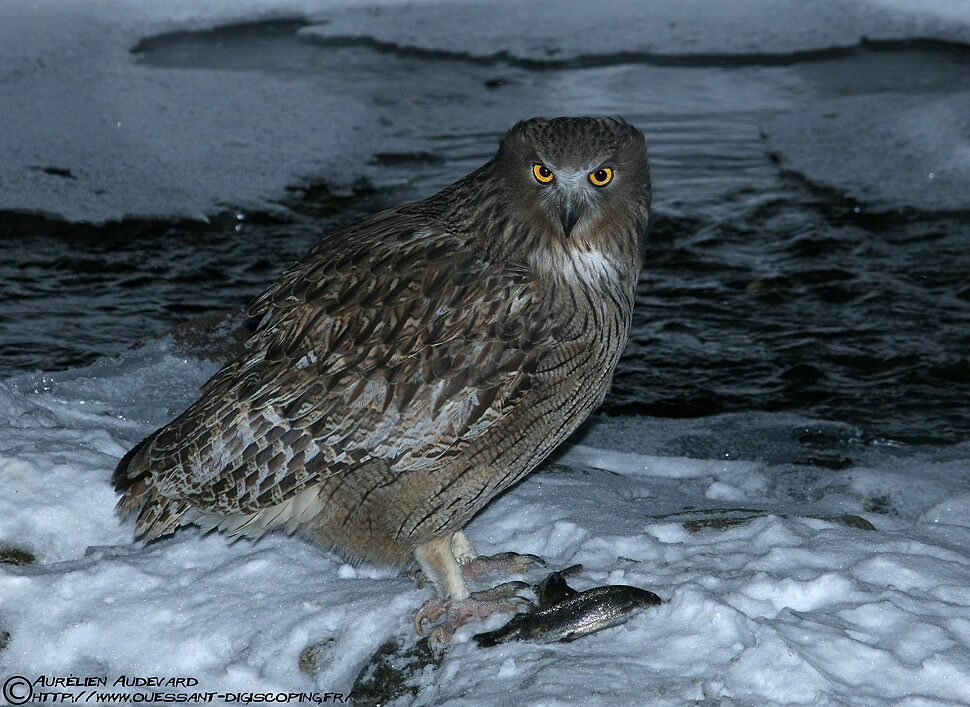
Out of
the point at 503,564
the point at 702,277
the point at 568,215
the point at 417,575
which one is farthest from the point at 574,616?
the point at 702,277

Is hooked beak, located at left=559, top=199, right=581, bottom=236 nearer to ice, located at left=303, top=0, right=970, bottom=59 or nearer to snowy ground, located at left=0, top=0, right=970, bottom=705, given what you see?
snowy ground, located at left=0, top=0, right=970, bottom=705

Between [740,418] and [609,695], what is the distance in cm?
283

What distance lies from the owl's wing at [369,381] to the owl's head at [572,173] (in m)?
0.22

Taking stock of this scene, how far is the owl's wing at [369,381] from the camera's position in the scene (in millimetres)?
3229

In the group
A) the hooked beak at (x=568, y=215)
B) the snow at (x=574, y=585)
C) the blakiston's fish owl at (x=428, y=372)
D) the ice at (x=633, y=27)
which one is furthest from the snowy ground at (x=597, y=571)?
→ the ice at (x=633, y=27)

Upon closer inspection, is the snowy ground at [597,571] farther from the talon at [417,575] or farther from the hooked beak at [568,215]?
the hooked beak at [568,215]

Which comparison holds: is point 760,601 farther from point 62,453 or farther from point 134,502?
point 62,453

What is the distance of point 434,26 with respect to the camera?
1201 cm

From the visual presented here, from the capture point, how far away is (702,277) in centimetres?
667

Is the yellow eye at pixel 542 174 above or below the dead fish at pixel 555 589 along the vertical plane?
above

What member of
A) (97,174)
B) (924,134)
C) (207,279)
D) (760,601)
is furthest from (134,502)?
(924,134)

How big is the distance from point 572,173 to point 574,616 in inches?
51.4

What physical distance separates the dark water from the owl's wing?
7.49ft

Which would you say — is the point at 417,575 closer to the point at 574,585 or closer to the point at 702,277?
the point at 574,585
